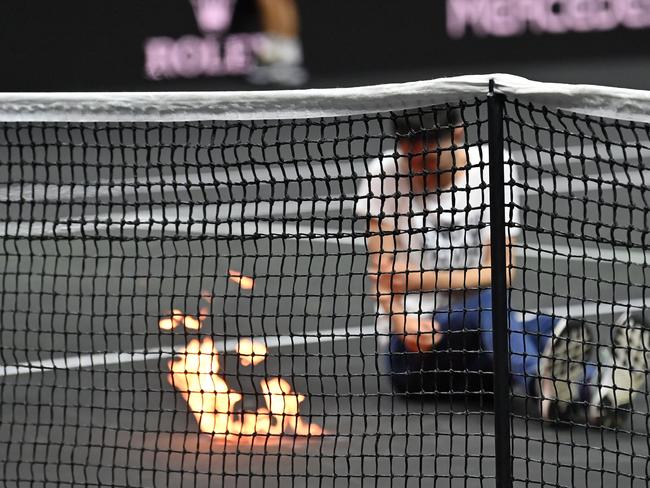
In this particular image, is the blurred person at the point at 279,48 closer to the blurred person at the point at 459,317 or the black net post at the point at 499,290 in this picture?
the blurred person at the point at 459,317

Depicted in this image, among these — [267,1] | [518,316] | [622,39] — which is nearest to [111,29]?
[267,1]

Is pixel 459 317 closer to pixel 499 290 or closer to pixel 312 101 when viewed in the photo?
pixel 499 290

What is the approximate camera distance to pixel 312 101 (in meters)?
4.03

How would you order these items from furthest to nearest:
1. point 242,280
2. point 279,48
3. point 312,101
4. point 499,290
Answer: point 279,48
point 242,280
point 312,101
point 499,290

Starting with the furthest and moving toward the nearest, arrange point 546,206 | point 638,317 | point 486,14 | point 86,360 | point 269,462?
point 486,14, point 546,206, point 86,360, point 638,317, point 269,462

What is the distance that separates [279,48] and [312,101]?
9.94 meters

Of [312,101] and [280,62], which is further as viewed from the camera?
[280,62]

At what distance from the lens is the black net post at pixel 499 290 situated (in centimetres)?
378

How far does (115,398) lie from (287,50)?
8147 millimetres

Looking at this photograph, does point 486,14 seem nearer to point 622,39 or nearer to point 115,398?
point 622,39

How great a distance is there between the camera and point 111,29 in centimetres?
1397

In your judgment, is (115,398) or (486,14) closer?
(115,398)

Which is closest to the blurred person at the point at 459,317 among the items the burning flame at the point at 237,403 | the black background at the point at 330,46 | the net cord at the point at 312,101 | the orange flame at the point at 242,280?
the burning flame at the point at 237,403

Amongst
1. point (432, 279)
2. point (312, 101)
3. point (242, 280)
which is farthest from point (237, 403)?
point (312, 101)
